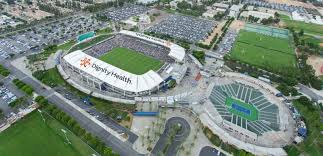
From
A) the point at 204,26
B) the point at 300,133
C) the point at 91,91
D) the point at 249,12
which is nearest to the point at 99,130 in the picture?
the point at 91,91

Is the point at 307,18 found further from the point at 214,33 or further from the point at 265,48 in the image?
the point at 214,33

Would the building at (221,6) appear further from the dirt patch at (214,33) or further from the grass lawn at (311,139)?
the grass lawn at (311,139)

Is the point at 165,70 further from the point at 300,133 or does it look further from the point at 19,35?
the point at 19,35

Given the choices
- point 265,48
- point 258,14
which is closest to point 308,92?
point 265,48

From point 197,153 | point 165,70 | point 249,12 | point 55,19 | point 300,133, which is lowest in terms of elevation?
point 197,153

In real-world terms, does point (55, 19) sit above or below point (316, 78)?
above

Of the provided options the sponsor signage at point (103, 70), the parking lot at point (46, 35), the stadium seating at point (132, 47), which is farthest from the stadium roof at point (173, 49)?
the parking lot at point (46, 35)
